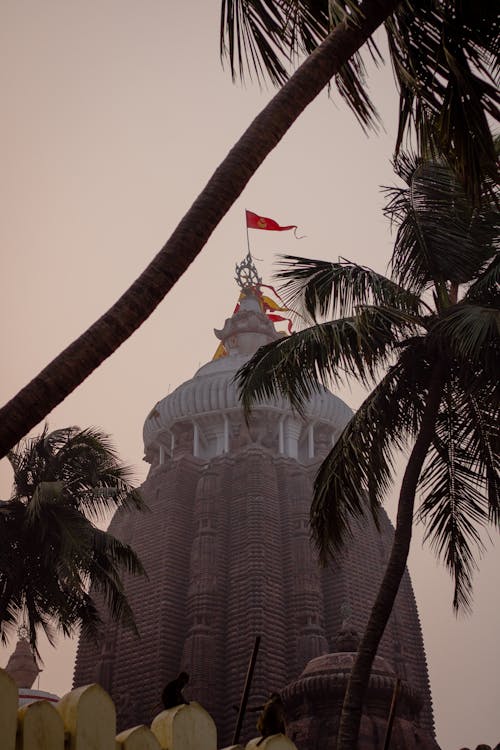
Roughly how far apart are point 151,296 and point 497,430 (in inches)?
271

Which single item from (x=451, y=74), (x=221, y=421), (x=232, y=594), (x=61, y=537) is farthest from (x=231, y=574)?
(x=451, y=74)

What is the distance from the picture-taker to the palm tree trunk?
9289 millimetres

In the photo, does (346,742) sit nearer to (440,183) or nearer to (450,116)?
(450,116)

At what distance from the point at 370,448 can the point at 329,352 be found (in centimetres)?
136

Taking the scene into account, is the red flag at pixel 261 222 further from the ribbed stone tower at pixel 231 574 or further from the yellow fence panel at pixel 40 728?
the yellow fence panel at pixel 40 728

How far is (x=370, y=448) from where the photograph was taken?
436 inches

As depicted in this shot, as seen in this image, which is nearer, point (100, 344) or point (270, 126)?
point (100, 344)

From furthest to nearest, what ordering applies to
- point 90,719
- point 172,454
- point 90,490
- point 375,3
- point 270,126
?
point 172,454
point 90,490
point 375,3
point 270,126
point 90,719

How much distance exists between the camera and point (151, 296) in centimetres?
543

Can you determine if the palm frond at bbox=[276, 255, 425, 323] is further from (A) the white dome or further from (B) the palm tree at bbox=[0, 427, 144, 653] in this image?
(A) the white dome

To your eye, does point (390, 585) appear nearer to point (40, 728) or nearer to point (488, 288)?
point (488, 288)

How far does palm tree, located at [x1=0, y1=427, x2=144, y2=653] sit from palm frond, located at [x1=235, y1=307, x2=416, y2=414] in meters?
6.37

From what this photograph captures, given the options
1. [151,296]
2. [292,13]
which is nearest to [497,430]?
[292,13]

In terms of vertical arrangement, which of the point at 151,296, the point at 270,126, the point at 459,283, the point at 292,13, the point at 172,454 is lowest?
the point at 151,296
